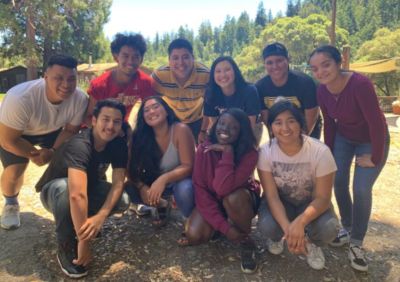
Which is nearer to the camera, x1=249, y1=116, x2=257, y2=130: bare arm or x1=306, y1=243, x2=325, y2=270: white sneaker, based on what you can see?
x1=306, y1=243, x2=325, y2=270: white sneaker

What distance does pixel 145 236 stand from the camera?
3613mm

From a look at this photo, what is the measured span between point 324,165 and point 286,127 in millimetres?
424

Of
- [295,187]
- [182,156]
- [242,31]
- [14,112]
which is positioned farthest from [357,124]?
[242,31]

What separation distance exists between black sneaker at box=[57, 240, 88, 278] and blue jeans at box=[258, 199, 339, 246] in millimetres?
1491

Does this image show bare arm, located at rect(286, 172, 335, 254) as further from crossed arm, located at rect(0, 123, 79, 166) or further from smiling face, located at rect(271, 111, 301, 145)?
crossed arm, located at rect(0, 123, 79, 166)

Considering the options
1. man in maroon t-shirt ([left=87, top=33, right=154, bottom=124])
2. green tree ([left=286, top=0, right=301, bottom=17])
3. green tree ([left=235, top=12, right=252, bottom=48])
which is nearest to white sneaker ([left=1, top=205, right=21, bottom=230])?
man in maroon t-shirt ([left=87, top=33, right=154, bottom=124])

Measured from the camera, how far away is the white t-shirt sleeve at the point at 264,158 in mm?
3090

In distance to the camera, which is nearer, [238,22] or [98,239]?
[98,239]

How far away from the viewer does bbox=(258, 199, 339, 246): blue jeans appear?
9.59ft

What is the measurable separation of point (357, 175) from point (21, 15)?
104 feet

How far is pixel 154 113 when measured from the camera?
136 inches

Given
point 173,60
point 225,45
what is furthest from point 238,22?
point 173,60

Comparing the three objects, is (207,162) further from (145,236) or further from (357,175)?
(357,175)

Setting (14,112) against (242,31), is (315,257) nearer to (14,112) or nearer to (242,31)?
(14,112)
